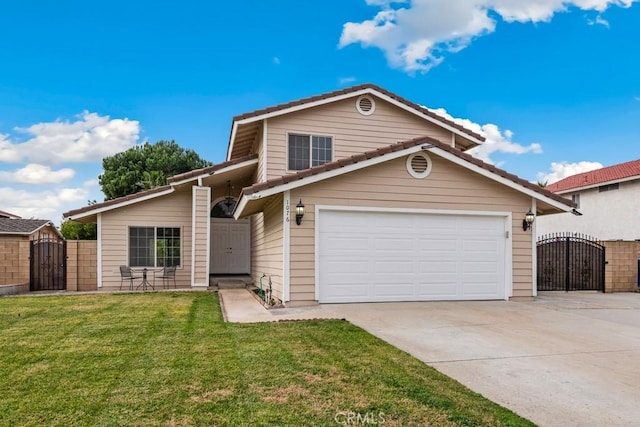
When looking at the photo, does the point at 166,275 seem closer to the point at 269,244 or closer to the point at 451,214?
the point at 269,244

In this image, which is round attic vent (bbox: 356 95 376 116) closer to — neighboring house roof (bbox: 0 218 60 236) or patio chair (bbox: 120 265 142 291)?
patio chair (bbox: 120 265 142 291)

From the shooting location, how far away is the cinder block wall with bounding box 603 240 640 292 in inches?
554

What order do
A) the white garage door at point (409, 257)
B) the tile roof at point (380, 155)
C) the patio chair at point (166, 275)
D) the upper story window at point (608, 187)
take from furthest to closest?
the upper story window at point (608, 187) → the patio chair at point (166, 275) → the white garage door at point (409, 257) → the tile roof at point (380, 155)

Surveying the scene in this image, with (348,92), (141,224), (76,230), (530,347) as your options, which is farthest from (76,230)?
(530,347)

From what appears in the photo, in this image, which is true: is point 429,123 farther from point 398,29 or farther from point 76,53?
point 76,53

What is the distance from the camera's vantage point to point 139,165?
108 ft

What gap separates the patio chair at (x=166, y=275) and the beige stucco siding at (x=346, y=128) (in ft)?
15.7

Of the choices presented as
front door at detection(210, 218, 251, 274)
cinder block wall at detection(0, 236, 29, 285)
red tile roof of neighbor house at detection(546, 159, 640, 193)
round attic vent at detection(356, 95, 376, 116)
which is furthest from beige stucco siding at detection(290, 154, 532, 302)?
red tile roof of neighbor house at detection(546, 159, 640, 193)

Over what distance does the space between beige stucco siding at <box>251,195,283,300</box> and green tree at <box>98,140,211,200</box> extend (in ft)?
61.4

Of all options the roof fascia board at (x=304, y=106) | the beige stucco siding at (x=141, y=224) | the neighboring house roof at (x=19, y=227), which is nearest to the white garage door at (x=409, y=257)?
the roof fascia board at (x=304, y=106)

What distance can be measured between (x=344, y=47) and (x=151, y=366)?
52.4 feet

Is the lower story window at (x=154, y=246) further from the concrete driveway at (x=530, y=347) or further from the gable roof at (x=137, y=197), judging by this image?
the concrete driveway at (x=530, y=347)

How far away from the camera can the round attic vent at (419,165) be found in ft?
33.5

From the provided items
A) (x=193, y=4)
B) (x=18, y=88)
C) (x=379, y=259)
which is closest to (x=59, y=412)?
(x=379, y=259)
